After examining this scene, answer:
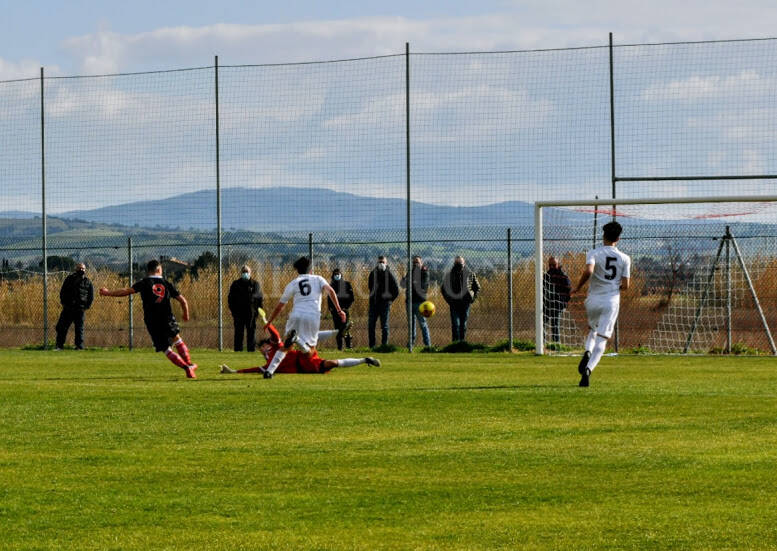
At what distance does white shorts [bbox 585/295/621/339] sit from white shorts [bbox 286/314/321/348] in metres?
3.81

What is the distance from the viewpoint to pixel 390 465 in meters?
10.5

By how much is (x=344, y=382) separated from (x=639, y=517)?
411 inches

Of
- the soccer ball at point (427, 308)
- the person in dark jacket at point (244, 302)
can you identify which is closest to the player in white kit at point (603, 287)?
the soccer ball at point (427, 308)

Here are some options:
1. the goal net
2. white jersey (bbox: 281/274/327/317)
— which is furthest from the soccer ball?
white jersey (bbox: 281/274/327/317)

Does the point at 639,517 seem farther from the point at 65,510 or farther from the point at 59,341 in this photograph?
the point at 59,341

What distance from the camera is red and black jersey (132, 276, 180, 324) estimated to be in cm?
2041

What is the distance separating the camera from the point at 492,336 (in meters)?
35.4

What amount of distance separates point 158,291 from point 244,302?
8638 mm

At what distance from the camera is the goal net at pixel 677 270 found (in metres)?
26.9

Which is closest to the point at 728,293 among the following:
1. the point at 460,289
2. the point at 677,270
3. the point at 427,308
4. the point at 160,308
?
the point at 677,270

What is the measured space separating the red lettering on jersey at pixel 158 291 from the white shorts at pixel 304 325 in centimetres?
210

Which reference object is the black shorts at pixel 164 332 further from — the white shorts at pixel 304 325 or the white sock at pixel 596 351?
the white sock at pixel 596 351

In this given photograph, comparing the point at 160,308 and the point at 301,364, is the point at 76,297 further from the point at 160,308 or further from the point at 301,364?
the point at 301,364

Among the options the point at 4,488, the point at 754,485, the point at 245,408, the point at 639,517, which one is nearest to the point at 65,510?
the point at 4,488
